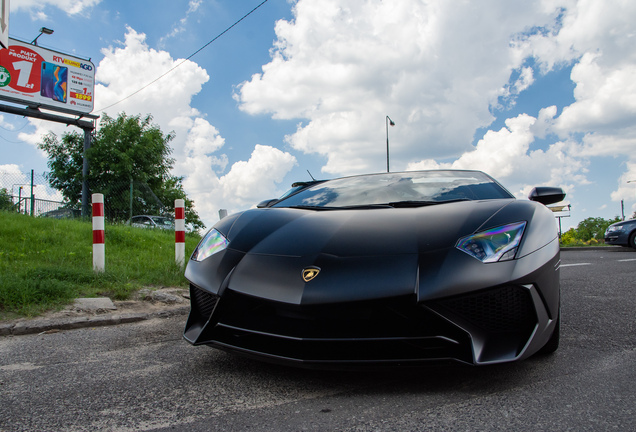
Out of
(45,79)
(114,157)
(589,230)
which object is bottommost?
(589,230)

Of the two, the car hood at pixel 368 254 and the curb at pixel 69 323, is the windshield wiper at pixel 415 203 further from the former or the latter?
the curb at pixel 69 323

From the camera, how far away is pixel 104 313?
3.79 m

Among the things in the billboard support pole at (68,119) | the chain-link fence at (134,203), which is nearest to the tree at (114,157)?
the billboard support pole at (68,119)

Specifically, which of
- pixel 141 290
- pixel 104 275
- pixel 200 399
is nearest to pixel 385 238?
pixel 200 399

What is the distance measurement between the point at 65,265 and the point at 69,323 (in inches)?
84.4

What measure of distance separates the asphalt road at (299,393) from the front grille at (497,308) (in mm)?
267

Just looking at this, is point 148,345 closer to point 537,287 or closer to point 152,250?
point 537,287

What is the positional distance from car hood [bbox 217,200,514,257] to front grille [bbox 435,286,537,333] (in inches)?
9.7

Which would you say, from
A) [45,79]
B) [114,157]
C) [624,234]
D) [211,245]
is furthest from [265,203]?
[114,157]

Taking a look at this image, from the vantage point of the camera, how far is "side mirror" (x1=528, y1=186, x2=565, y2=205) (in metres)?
2.93

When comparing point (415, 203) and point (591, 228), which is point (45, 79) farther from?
point (591, 228)

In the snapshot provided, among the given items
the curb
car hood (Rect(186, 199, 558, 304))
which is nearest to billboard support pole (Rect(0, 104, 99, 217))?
the curb

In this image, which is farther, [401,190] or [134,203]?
[134,203]

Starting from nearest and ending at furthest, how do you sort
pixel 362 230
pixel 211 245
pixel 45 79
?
pixel 362 230, pixel 211 245, pixel 45 79
